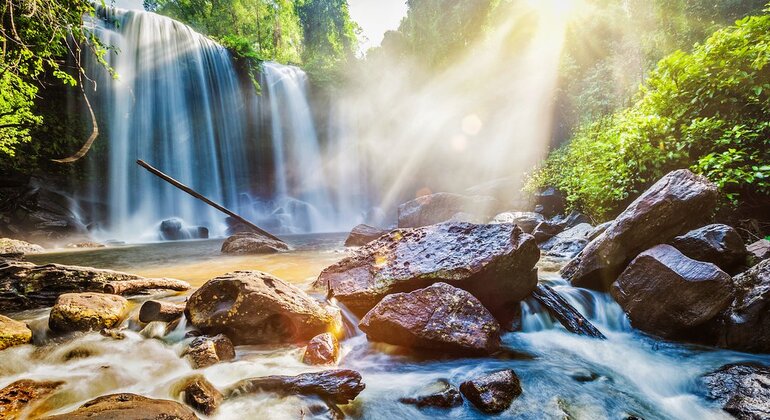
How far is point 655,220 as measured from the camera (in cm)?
369

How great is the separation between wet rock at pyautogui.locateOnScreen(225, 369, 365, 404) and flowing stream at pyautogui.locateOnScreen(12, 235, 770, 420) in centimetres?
6

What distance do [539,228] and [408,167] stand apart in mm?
15193

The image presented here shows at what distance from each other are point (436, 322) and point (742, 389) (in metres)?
2.32

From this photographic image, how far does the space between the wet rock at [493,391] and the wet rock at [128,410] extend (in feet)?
6.15

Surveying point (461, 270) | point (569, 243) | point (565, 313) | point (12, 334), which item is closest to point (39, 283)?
point (12, 334)

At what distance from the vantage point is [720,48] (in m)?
4.46

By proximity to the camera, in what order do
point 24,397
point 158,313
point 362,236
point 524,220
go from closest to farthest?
point 24,397, point 158,313, point 524,220, point 362,236

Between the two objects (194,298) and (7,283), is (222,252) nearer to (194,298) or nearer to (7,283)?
(7,283)

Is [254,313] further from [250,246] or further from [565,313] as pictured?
[250,246]

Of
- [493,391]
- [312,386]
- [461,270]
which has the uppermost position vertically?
[461,270]

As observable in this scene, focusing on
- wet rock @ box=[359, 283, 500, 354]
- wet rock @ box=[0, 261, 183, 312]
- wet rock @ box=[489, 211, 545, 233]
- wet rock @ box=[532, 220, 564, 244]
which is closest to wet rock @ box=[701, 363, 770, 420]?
wet rock @ box=[359, 283, 500, 354]

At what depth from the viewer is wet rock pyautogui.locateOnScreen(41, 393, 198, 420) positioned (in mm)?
1657

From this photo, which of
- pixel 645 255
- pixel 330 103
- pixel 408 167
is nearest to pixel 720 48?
pixel 645 255

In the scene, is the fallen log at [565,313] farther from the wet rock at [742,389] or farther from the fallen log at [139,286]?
the fallen log at [139,286]
